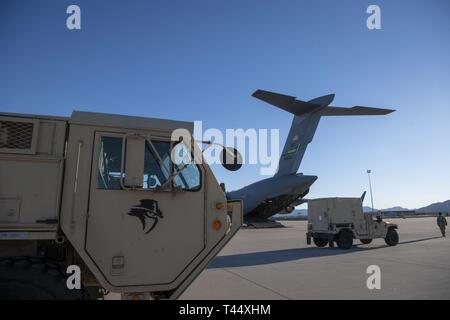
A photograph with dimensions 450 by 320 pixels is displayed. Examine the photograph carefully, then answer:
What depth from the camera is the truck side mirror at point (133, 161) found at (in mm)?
4008

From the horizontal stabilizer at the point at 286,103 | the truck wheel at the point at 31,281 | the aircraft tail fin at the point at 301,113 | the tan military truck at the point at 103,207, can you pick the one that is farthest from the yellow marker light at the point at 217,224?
the aircraft tail fin at the point at 301,113

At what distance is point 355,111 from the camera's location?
3111 cm

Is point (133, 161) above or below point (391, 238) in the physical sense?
above

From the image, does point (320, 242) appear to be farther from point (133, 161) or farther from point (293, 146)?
point (133, 161)

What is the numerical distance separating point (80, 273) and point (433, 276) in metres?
9.11

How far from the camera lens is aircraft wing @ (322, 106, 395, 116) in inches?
1196

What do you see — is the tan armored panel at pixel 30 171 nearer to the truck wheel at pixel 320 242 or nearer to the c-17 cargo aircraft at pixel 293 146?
the truck wheel at pixel 320 242

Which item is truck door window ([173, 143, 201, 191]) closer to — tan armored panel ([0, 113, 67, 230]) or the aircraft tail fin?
tan armored panel ([0, 113, 67, 230])

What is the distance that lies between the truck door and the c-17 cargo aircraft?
82.9 ft

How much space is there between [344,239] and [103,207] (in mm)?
15627

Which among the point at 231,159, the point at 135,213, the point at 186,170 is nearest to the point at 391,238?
the point at 231,159

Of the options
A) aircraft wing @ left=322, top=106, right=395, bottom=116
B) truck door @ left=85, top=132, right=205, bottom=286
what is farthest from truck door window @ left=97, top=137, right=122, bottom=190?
aircraft wing @ left=322, top=106, right=395, bottom=116

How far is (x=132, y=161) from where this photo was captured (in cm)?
408
